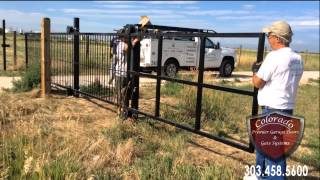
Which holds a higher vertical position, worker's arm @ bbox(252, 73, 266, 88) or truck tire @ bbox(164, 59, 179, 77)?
worker's arm @ bbox(252, 73, 266, 88)

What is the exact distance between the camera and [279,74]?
15.4 ft

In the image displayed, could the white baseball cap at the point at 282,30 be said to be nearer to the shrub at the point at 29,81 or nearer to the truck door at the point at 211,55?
the shrub at the point at 29,81

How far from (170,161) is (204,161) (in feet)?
2.94

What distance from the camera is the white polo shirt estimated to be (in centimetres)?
468

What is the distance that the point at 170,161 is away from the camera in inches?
231

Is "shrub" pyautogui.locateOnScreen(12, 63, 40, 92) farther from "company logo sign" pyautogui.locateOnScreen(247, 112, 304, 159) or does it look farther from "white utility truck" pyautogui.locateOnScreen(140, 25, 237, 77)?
"company logo sign" pyautogui.locateOnScreen(247, 112, 304, 159)

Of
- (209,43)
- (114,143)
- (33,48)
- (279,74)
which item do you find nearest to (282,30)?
→ (279,74)

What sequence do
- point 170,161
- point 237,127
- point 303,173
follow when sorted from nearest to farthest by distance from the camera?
point 170,161 → point 303,173 → point 237,127

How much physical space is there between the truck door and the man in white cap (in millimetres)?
15728

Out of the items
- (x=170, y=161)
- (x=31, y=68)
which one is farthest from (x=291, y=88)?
(x=31, y=68)

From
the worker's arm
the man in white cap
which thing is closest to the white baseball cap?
the man in white cap

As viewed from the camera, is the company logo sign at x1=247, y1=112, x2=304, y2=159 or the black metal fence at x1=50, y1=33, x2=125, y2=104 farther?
the black metal fence at x1=50, y1=33, x2=125, y2=104

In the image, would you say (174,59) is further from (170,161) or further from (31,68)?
(170,161)

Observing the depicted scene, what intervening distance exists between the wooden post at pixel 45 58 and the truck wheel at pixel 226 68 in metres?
12.5
